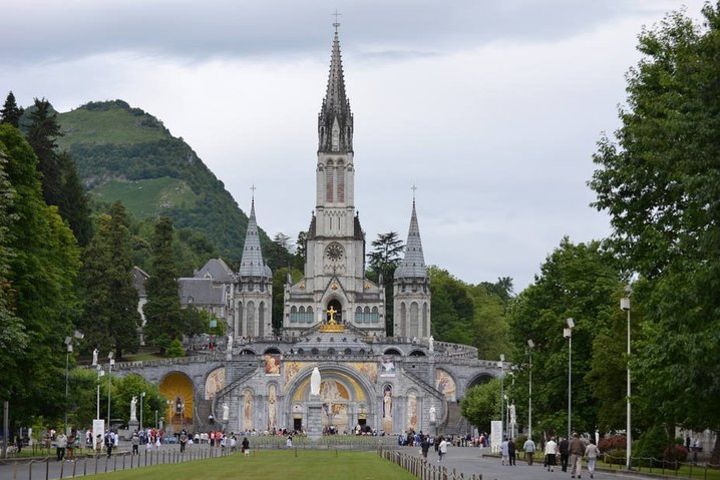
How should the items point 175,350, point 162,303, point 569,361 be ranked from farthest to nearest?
point 162,303 < point 175,350 < point 569,361

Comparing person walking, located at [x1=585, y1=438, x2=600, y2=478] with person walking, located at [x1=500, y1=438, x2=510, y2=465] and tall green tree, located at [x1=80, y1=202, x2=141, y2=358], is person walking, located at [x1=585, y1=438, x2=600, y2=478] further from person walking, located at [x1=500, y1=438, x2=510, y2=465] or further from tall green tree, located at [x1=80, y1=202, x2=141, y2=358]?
tall green tree, located at [x1=80, y1=202, x2=141, y2=358]

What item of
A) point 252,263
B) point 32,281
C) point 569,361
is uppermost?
point 252,263

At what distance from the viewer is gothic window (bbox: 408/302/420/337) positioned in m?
159

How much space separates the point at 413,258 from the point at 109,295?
44.5 metres

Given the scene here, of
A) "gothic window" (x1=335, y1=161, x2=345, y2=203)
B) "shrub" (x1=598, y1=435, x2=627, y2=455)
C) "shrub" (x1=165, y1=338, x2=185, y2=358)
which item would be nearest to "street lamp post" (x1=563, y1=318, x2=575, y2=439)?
"shrub" (x1=598, y1=435, x2=627, y2=455)

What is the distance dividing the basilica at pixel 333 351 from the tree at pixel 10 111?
34940 mm

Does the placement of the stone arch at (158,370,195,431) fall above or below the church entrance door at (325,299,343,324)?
below

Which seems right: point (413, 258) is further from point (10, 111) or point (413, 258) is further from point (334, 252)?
point (10, 111)

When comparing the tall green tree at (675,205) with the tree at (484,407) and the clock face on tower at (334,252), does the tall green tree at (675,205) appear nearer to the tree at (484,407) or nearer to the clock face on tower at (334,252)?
the tree at (484,407)

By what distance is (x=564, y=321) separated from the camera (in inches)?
2714

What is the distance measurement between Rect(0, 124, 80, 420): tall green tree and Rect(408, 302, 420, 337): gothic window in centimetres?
9526

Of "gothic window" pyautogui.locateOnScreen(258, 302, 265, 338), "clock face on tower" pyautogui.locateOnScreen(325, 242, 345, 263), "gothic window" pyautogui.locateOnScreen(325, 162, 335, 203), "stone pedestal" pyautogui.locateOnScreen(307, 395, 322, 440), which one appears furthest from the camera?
"gothic window" pyautogui.locateOnScreen(325, 162, 335, 203)

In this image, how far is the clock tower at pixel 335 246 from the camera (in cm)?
16312

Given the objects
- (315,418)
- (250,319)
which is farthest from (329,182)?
(315,418)
